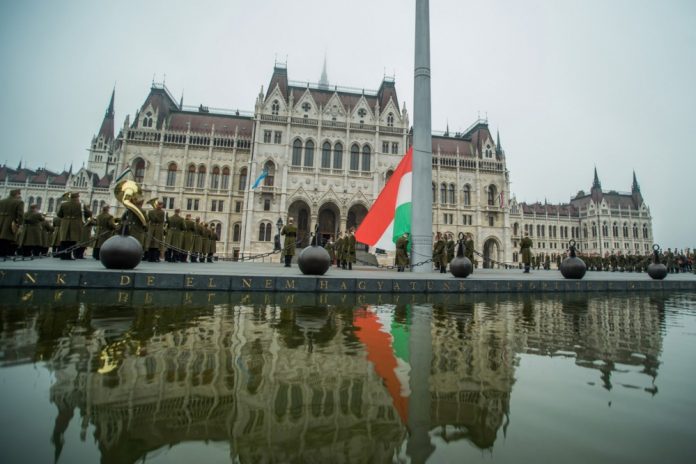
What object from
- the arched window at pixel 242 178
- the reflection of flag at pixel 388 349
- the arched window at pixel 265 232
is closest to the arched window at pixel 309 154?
the arched window at pixel 265 232

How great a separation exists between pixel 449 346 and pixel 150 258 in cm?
1271

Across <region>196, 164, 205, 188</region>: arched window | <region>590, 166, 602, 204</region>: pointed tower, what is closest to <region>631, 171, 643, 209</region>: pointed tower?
<region>590, 166, 602, 204</region>: pointed tower

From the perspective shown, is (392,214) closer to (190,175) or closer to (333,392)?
(333,392)

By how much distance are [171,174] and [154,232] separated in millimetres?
29736

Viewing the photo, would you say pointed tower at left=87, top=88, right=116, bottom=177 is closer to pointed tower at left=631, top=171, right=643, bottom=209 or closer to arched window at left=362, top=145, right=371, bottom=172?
arched window at left=362, top=145, right=371, bottom=172

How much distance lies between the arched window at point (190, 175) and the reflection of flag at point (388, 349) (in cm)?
3874

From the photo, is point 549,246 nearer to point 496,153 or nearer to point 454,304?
point 496,153

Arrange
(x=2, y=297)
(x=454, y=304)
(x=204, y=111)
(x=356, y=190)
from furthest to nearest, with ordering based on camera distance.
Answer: (x=204, y=111)
(x=356, y=190)
(x=454, y=304)
(x=2, y=297)

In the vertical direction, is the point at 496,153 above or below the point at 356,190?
above

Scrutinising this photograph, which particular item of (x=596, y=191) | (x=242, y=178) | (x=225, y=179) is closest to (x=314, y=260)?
(x=242, y=178)

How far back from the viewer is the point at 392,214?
50.5 ft

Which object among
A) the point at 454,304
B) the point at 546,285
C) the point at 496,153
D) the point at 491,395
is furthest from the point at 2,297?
the point at 496,153

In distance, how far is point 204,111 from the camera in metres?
44.6

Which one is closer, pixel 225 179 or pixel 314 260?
pixel 314 260
